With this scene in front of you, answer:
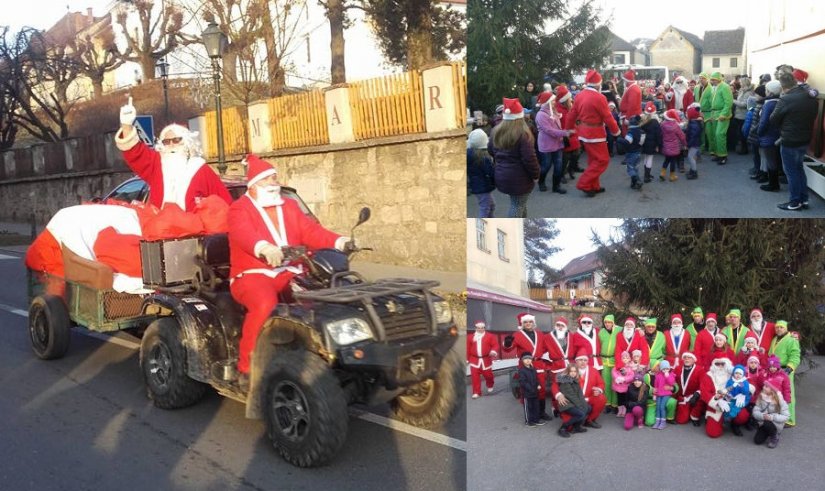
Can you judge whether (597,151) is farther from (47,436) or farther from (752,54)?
(47,436)

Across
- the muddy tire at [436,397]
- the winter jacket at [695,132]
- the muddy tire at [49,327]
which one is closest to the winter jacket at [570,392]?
the muddy tire at [436,397]

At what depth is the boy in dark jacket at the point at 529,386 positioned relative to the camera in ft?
13.7

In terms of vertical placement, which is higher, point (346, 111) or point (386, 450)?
point (346, 111)

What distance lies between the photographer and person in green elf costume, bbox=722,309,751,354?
5.49 meters

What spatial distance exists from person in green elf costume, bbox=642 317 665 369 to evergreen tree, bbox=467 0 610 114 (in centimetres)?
414

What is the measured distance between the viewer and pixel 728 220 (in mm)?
2695

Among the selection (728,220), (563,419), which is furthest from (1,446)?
(728,220)

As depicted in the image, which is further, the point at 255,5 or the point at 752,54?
the point at 255,5

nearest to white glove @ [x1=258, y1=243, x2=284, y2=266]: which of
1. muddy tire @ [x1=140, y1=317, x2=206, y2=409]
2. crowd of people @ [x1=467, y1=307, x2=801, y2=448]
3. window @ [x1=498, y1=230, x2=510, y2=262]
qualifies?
muddy tire @ [x1=140, y1=317, x2=206, y2=409]

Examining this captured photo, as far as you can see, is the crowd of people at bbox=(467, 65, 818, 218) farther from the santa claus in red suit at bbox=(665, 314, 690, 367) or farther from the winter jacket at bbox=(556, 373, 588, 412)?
the santa claus in red suit at bbox=(665, 314, 690, 367)

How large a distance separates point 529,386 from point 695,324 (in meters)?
1.93

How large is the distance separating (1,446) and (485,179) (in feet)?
11.6

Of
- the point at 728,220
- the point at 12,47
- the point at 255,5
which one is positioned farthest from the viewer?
the point at 12,47

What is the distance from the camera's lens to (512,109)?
272 cm
